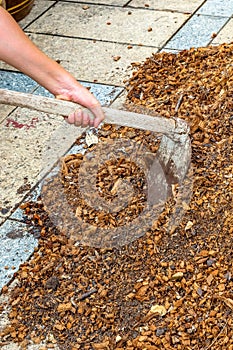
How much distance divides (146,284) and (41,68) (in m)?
1.14

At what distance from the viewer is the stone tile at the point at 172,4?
19.4 feet

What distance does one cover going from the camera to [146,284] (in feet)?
10.9

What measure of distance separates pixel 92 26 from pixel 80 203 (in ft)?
7.95

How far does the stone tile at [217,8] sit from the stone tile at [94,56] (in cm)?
78

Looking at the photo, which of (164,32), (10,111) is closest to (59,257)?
(10,111)

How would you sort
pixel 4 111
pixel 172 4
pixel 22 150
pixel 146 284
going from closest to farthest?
pixel 146 284, pixel 22 150, pixel 4 111, pixel 172 4

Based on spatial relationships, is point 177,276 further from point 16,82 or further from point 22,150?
point 16,82

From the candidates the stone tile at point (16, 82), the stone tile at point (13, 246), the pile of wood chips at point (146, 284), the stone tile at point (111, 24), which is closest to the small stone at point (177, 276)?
the pile of wood chips at point (146, 284)

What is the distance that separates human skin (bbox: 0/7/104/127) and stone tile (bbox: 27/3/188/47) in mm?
2315

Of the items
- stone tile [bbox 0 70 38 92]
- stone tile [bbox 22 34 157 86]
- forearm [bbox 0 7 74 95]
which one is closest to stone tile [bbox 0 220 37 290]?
forearm [bbox 0 7 74 95]

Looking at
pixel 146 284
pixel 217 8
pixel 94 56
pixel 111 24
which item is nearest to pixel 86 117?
pixel 146 284

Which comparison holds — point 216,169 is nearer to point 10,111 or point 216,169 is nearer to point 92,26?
point 10,111

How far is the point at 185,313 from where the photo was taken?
318cm

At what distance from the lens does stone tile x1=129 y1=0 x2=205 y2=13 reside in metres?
5.91
